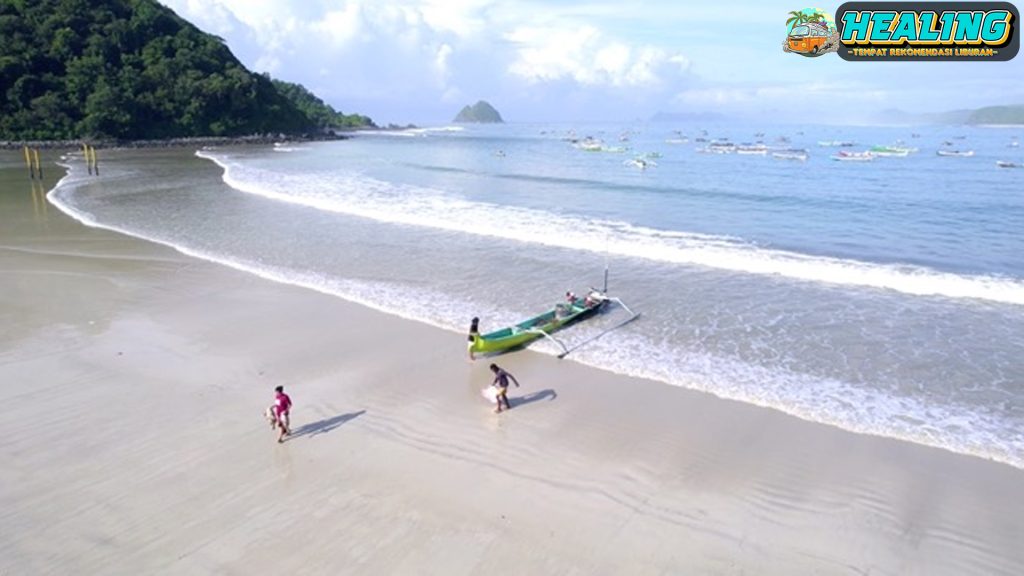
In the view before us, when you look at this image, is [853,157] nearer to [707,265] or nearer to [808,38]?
[808,38]

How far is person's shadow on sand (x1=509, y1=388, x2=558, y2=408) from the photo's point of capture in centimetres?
1141

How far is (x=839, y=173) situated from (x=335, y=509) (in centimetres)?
5229

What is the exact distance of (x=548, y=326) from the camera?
1485 centimetres

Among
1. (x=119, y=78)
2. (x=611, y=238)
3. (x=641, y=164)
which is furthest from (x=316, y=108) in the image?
(x=611, y=238)

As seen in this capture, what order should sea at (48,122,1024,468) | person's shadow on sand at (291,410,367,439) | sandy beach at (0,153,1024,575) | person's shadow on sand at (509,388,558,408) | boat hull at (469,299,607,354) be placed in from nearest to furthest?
sandy beach at (0,153,1024,575), person's shadow on sand at (291,410,367,439), person's shadow on sand at (509,388,558,408), sea at (48,122,1024,468), boat hull at (469,299,607,354)

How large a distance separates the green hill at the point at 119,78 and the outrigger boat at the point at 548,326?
86.6 meters

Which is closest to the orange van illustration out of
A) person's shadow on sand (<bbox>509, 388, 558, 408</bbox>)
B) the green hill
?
person's shadow on sand (<bbox>509, 388, 558, 408</bbox>)

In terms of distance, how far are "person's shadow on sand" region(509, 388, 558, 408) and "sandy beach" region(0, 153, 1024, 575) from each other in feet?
0.17

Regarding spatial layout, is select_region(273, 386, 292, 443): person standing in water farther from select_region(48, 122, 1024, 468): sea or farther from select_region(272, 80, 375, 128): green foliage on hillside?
select_region(272, 80, 375, 128): green foliage on hillside

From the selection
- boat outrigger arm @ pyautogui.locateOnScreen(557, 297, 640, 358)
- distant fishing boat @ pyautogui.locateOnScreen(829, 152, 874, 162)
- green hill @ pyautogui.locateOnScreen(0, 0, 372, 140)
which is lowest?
boat outrigger arm @ pyautogui.locateOnScreen(557, 297, 640, 358)

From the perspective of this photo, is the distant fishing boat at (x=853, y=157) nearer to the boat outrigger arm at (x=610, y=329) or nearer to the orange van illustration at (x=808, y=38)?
the orange van illustration at (x=808, y=38)

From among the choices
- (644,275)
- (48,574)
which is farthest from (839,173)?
(48,574)

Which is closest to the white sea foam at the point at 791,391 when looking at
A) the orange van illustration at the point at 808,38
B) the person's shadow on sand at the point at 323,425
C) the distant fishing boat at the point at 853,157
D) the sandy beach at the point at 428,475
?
the sandy beach at the point at 428,475

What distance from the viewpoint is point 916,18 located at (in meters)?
19.7
